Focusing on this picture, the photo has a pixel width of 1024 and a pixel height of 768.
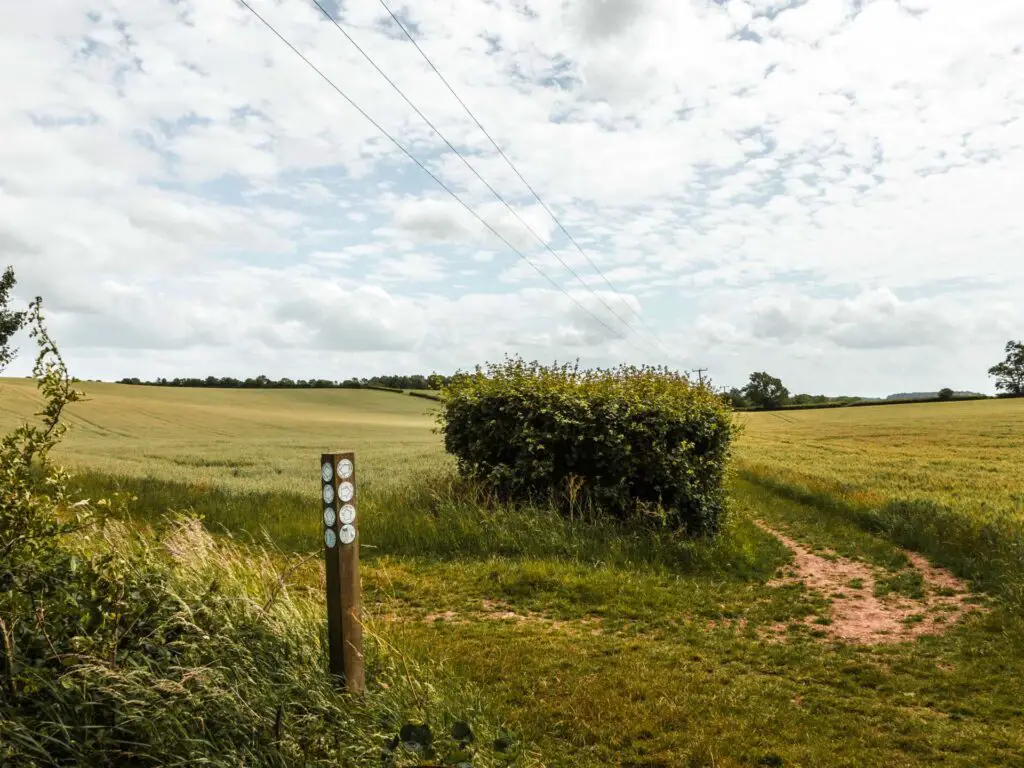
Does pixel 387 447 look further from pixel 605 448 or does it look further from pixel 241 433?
pixel 605 448

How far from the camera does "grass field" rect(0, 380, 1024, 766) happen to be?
5.98 metres

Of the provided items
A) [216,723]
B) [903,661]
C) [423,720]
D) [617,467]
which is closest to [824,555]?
[617,467]

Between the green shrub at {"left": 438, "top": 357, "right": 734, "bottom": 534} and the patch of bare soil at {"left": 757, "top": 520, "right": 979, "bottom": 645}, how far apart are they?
2143 millimetres

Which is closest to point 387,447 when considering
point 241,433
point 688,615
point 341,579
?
point 241,433

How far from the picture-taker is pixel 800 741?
590 centimetres

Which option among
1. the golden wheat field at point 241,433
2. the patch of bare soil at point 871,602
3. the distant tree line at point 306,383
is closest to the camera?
the patch of bare soil at point 871,602

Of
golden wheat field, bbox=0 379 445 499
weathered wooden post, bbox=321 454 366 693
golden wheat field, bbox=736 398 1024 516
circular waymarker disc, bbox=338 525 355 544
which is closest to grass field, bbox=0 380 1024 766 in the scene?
golden wheat field, bbox=736 398 1024 516

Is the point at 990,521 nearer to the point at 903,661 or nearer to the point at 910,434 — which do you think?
the point at 903,661

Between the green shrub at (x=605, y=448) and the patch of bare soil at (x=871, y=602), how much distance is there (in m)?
2.14

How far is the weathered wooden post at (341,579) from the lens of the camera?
17.6 ft

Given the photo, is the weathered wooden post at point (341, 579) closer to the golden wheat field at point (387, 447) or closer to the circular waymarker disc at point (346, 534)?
the circular waymarker disc at point (346, 534)

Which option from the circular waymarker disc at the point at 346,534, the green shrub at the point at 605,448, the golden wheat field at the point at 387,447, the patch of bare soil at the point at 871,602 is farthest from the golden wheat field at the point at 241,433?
the patch of bare soil at the point at 871,602

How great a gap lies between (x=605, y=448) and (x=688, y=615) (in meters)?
4.51

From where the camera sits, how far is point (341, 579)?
541 centimetres
